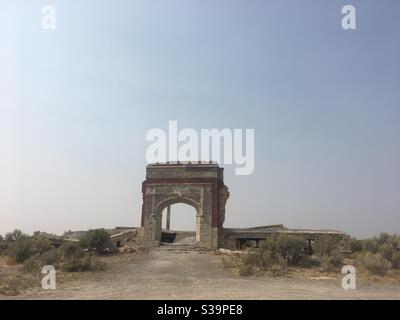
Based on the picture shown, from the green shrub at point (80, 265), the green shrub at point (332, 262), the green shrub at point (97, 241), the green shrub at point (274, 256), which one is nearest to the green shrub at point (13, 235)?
the green shrub at point (97, 241)

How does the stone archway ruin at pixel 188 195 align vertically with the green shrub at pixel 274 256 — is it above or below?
above

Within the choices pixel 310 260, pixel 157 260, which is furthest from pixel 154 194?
pixel 310 260

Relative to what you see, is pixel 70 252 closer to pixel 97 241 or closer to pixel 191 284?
pixel 97 241

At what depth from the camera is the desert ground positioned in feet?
35.9

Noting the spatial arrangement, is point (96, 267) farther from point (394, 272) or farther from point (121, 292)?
point (394, 272)

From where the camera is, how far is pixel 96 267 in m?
16.9

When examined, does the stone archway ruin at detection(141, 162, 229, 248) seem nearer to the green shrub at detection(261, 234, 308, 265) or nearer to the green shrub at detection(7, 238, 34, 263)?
the green shrub at detection(261, 234, 308, 265)

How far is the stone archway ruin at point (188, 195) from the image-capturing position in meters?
26.6

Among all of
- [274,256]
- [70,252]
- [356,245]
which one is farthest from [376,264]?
[70,252]

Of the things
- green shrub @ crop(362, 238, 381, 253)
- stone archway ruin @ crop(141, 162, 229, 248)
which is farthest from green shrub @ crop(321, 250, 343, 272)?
stone archway ruin @ crop(141, 162, 229, 248)

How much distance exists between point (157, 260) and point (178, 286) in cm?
858

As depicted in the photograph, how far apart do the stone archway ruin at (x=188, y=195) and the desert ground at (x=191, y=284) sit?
25.1 feet

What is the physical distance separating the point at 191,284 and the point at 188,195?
561 inches

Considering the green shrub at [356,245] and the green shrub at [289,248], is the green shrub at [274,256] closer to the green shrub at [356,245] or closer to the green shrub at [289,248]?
the green shrub at [289,248]
